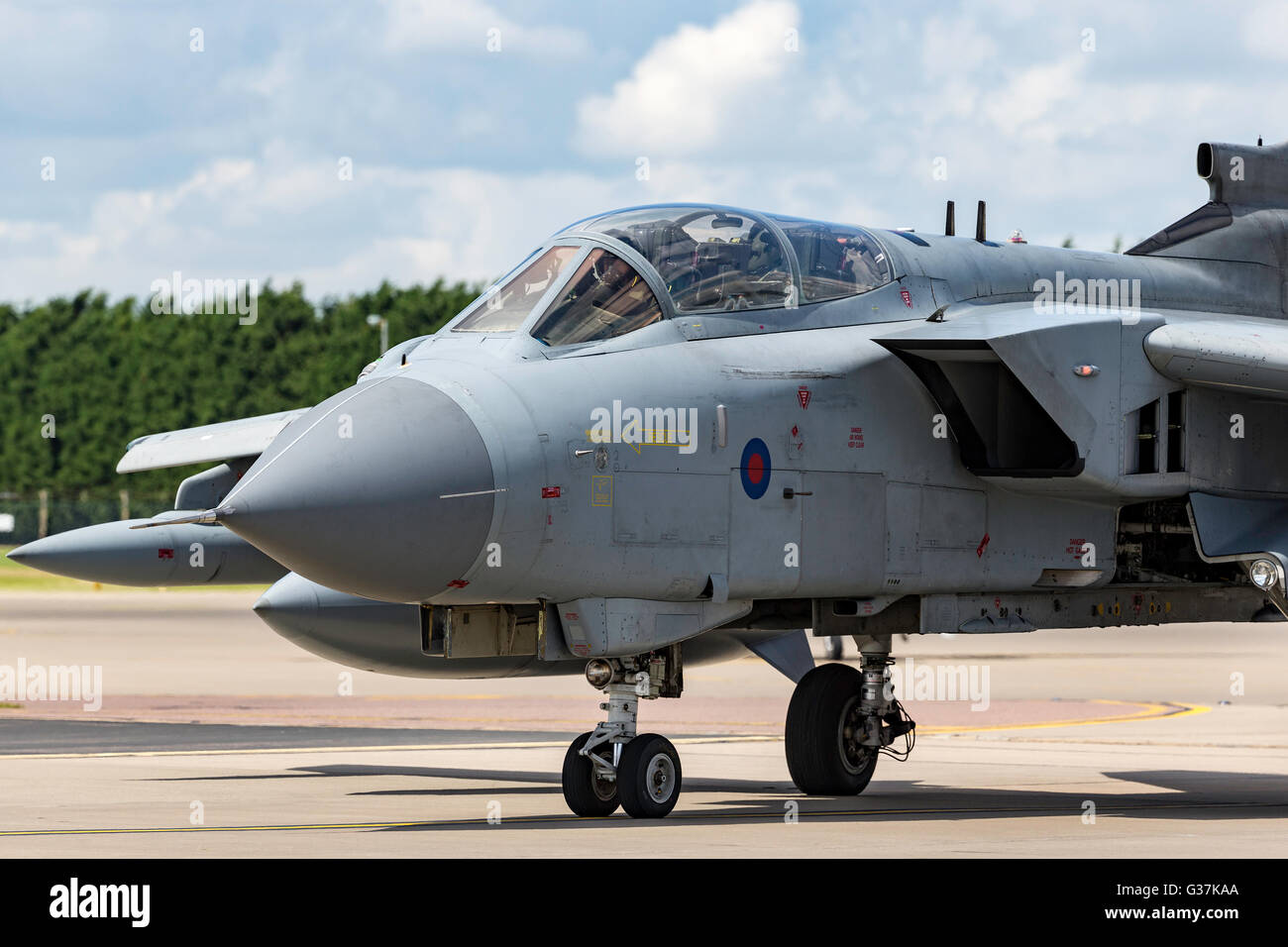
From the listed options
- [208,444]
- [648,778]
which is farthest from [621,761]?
[208,444]

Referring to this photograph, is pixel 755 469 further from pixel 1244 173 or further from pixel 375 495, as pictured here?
pixel 1244 173

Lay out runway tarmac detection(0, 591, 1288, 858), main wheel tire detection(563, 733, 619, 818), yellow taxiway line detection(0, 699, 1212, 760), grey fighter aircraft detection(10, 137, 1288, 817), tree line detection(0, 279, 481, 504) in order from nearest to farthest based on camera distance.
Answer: grey fighter aircraft detection(10, 137, 1288, 817), runway tarmac detection(0, 591, 1288, 858), main wheel tire detection(563, 733, 619, 818), yellow taxiway line detection(0, 699, 1212, 760), tree line detection(0, 279, 481, 504)

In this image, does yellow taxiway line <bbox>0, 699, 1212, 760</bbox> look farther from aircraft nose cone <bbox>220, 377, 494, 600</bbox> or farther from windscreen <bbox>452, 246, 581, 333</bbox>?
aircraft nose cone <bbox>220, 377, 494, 600</bbox>

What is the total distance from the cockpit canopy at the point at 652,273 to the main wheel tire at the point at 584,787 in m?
2.55

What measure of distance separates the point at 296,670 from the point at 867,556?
67.9 ft

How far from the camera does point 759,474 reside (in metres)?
12.0

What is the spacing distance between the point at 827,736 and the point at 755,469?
320cm

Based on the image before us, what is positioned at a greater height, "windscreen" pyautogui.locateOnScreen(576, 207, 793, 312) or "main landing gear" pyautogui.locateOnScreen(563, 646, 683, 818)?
"windscreen" pyautogui.locateOnScreen(576, 207, 793, 312)

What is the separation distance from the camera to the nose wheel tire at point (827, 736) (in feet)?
47.2

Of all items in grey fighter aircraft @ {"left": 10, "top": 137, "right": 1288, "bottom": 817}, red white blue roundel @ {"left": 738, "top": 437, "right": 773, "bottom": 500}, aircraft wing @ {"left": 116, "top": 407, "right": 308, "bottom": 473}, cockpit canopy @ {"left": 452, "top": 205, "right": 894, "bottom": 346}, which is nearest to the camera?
grey fighter aircraft @ {"left": 10, "top": 137, "right": 1288, "bottom": 817}

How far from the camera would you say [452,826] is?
1161cm

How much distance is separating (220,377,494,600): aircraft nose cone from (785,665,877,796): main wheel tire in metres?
4.54

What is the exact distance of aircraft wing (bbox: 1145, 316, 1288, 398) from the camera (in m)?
12.5

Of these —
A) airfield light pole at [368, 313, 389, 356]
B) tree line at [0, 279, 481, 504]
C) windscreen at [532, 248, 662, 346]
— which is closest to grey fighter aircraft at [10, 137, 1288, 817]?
windscreen at [532, 248, 662, 346]
